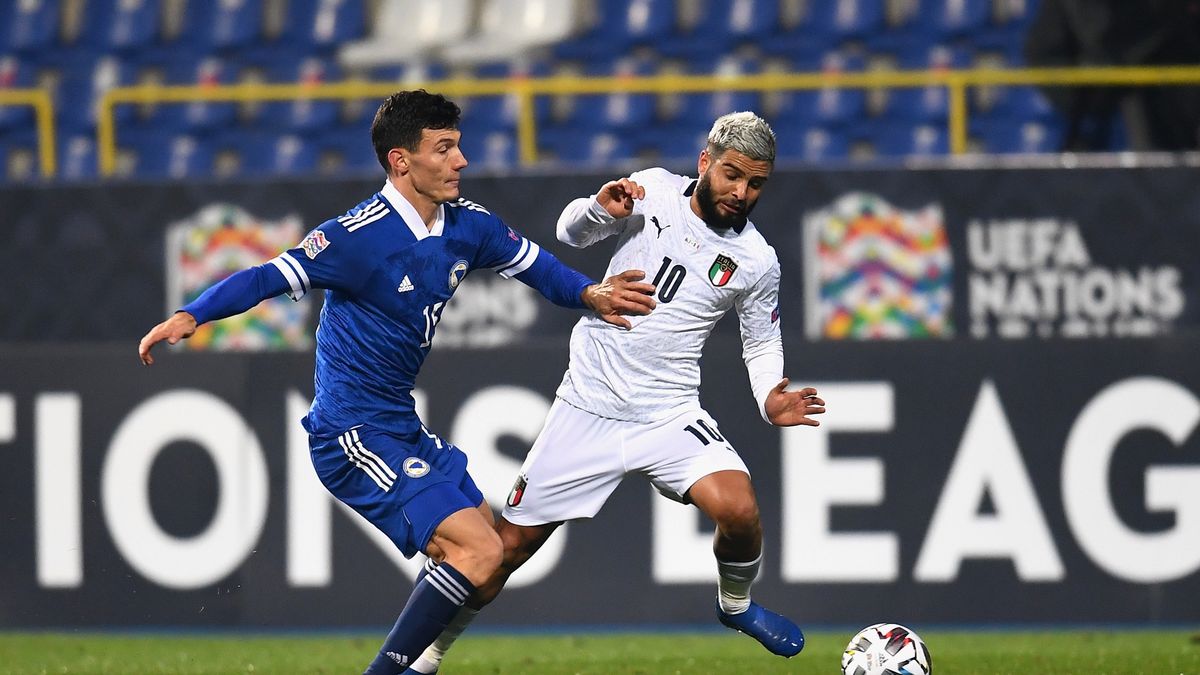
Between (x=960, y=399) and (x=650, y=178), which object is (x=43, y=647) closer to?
(x=650, y=178)

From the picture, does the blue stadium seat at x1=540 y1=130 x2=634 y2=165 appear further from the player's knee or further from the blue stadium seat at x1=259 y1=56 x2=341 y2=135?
the player's knee

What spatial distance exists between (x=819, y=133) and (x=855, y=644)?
17.0 feet

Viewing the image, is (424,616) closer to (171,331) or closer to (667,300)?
(171,331)

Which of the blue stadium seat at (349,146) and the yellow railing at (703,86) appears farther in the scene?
the blue stadium seat at (349,146)

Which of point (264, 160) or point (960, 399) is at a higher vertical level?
point (264, 160)

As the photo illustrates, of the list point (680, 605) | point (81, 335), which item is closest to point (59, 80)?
point (81, 335)

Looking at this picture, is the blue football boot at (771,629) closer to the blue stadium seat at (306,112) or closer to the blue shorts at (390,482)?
the blue shorts at (390,482)

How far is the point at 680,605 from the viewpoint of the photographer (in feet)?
26.3

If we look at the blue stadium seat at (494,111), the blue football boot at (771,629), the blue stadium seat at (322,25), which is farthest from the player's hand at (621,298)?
the blue stadium seat at (322,25)

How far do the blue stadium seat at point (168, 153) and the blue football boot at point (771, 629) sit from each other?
19.1ft

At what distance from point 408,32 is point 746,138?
20.8ft

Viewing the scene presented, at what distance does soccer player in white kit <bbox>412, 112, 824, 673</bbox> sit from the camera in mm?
5586

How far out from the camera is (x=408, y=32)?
1129 centimetres

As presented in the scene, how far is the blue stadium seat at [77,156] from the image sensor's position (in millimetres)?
10617
